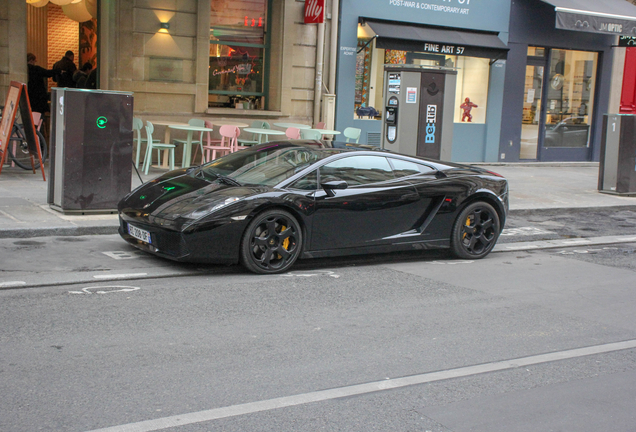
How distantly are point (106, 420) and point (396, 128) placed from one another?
8.93m

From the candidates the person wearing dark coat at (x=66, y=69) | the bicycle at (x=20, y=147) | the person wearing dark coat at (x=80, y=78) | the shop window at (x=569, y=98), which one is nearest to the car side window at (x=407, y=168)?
the bicycle at (x=20, y=147)

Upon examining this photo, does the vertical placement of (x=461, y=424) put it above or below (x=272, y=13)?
below

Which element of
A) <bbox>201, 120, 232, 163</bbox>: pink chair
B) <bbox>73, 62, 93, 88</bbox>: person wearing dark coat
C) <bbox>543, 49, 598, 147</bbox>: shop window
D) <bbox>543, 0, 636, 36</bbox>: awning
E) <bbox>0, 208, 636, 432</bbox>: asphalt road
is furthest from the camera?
<bbox>543, 49, 598, 147</bbox>: shop window

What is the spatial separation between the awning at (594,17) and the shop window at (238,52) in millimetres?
7267

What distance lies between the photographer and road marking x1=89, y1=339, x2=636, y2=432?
12.3 ft

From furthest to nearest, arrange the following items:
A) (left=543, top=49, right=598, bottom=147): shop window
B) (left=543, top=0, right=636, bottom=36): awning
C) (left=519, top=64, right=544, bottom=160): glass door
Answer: (left=543, top=49, right=598, bottom=147): shop window < (left=519, top=64, right=544, bottom=160): glass door < (left=543, top=0, right=636, bottom=36): awning

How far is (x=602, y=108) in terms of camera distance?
20.9 metres

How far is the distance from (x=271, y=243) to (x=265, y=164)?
3.54 ft

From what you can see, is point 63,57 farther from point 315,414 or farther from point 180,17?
point 315,414

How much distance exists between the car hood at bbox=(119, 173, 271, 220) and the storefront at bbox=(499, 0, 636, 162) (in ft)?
42.6

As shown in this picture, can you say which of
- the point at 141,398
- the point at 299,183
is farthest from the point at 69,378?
the point at 299,183

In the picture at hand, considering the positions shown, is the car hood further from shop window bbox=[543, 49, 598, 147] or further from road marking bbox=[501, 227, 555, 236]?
shop window bbox=[543, 49, 598, 147]

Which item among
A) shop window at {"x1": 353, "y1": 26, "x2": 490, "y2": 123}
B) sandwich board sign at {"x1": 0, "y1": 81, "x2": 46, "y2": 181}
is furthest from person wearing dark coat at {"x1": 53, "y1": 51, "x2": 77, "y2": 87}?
shop window at {"x1": 353, "y1": 26, "x2": 490, "y2": 123}

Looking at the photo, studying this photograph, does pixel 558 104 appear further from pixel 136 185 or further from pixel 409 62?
pixel 136 185
